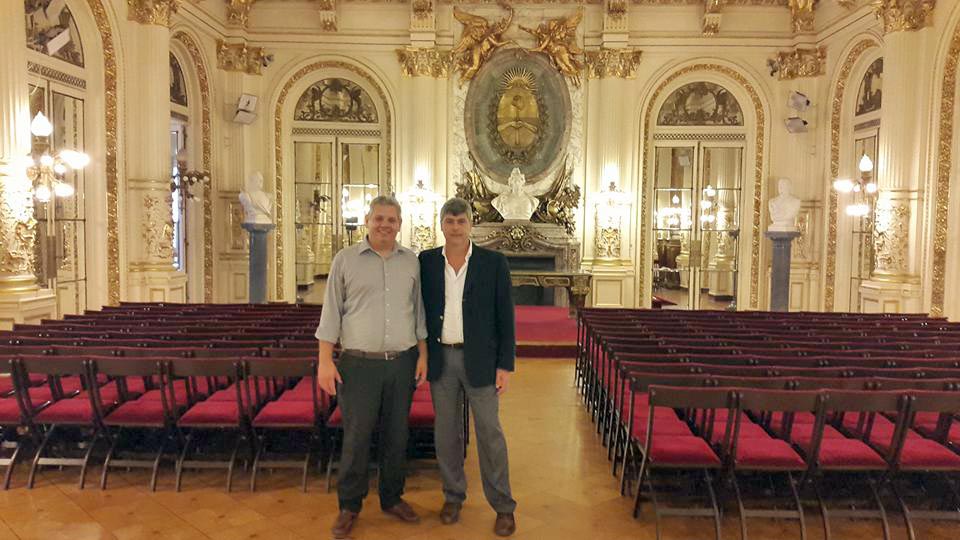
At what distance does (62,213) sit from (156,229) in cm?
135

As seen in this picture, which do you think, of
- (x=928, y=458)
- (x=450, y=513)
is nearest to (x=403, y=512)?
(x=450, y=513)

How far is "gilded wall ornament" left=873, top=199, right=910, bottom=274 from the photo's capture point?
401 inches

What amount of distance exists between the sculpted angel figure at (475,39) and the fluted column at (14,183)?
826 cm

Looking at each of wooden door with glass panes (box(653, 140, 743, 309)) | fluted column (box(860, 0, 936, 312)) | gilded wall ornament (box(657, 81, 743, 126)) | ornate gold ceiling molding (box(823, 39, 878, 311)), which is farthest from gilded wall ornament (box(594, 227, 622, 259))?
fluted column (box(860, 0, 936, 312))

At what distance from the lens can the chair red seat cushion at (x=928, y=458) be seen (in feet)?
12.6

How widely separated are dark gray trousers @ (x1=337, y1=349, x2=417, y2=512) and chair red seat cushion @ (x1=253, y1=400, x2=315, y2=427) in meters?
0.73

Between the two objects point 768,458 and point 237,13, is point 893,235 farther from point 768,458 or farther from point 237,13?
point 237,13

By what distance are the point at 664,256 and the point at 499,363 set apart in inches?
467

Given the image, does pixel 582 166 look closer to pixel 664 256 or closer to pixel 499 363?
pixel 664 256

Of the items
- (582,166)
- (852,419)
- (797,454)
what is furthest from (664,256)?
(797,454)

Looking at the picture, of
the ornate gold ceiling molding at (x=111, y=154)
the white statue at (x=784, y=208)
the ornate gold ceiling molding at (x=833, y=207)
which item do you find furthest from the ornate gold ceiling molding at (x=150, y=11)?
the ornate gold ceiling molding at (x=833, y=207)

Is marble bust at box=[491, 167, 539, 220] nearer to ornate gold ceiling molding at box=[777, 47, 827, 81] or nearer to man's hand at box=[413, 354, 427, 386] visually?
ornate gold ceiling molding at box=[777, 47, 827, 81]

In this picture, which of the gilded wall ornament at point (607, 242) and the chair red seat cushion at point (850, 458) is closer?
the chair red seat cushion at point (850, 458)

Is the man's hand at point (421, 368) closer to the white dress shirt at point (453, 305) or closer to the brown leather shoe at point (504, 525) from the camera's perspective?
the white dress shirt at point (453, 305)
